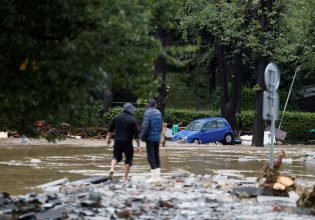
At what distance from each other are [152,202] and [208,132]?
1177 inches

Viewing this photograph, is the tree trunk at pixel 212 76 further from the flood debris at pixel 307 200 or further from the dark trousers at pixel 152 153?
the flood debris at pixel 307 200

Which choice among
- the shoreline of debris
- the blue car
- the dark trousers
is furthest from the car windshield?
the shoreline of debris

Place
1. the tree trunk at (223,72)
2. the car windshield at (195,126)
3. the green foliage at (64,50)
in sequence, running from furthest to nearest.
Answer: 1. the tree trunk at (223,72)
2. the car windshield at (195,126)
3. the green foliage at (64,50)

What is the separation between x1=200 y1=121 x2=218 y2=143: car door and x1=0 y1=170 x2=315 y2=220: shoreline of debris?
26.5 m

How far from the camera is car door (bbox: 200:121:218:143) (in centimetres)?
4259

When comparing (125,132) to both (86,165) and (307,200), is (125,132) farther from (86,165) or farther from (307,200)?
(86,165)

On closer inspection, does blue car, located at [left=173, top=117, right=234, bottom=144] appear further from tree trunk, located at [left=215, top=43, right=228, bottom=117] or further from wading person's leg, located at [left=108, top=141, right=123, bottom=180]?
wading person's leg, located at [left=108, top=141, right=123, bottom=180]

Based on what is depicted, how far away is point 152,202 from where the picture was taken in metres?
13.0

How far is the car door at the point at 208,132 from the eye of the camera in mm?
42594

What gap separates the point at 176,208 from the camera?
Result: 492 inches

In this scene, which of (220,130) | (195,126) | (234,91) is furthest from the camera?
(234,91)

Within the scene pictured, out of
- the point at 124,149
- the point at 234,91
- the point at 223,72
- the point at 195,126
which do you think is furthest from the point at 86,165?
the point at 223,72

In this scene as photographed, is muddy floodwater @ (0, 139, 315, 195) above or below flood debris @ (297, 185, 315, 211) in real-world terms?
above

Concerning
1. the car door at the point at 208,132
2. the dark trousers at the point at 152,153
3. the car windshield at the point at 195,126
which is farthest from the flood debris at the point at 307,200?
the car windshield at the point at 195,126
